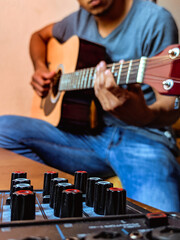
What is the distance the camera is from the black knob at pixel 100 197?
0.25m

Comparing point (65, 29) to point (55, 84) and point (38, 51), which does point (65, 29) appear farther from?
point (55, 84)

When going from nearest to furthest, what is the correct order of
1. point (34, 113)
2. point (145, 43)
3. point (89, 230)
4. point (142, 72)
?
point (89, 230), point (142, 72), point (145, 43), point (34, 113)

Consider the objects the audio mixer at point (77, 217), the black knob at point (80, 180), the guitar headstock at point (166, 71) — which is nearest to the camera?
the audio mixer at point (77, 217)

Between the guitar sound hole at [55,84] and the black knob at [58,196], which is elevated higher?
the guitar sound hole at [55,84]

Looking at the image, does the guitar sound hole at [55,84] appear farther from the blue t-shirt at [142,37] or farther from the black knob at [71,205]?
the black knob at [71,205]

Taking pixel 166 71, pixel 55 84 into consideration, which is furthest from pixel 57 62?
pixel 166 71

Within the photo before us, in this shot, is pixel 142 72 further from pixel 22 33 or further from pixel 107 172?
pixel 22 33

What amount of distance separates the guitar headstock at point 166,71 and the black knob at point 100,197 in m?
0.48

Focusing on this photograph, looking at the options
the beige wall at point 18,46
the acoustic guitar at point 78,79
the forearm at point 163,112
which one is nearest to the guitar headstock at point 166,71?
the acoustic guitar at point 78,79

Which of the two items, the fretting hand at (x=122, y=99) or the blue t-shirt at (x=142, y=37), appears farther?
the blue t-shirt at (x=142, y=37)

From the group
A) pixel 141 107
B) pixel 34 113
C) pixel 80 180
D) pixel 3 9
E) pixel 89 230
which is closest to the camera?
pixel 89 230

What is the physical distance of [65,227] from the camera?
0.65ft

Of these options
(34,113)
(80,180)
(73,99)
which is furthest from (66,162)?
(80,180)

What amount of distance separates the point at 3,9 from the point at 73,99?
3.92 ft
